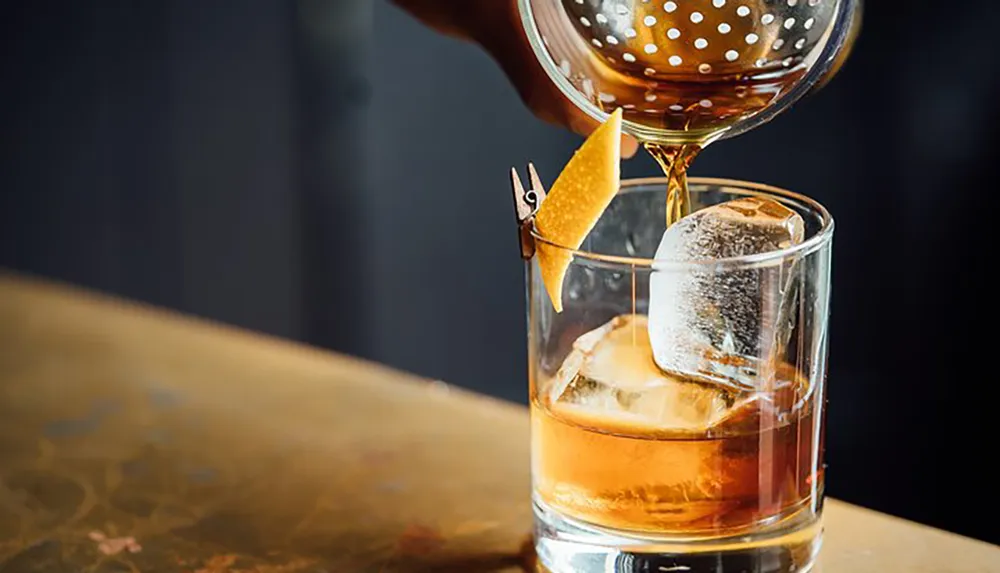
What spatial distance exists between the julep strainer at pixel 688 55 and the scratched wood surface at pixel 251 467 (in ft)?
1.00

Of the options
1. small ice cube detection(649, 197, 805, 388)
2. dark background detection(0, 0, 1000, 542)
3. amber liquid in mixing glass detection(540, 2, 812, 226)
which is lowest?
dark background detection(0, 0, 1000, 542)

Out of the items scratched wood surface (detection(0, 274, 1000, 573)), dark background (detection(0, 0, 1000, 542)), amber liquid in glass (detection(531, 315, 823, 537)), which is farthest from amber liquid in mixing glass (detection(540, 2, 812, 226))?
dark background (detection(0, 0, 1000, 542))

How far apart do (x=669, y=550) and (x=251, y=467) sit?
0.42 metres

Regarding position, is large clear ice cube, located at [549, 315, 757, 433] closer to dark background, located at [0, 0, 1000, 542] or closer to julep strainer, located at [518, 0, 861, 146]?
julep strainer, located at [518, 0, 861, 146]

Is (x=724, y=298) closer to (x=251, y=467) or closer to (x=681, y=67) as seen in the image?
(x=681, y=67)

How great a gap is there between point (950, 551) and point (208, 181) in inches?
84.8

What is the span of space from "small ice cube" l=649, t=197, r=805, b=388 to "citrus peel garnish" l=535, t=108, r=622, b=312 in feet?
0.16

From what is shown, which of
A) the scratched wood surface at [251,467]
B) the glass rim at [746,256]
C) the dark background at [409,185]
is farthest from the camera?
the dark background at [409,185]

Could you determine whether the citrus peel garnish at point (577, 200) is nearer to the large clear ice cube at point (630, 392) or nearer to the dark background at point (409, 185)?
the large clear ice cube at point (630, 392)

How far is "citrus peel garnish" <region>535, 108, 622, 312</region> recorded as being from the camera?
0.81m

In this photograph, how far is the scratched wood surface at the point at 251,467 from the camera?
0.95m

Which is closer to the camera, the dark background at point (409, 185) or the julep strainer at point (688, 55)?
the julep strainer at point (688, 55)

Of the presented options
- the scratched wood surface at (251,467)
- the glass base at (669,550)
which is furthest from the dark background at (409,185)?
the glass base at (669,550)

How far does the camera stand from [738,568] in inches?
32.3
